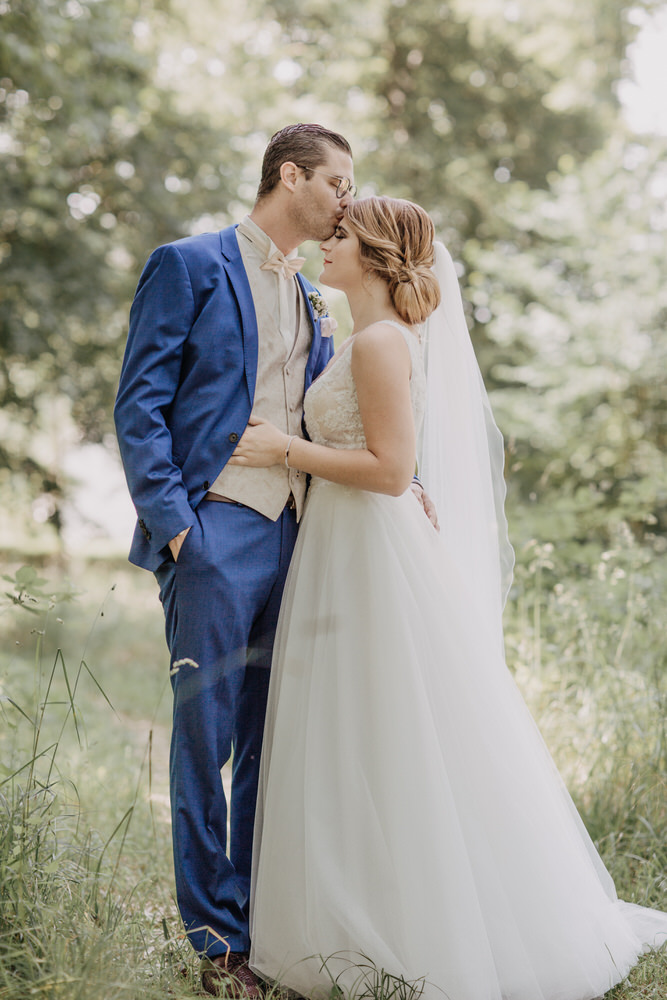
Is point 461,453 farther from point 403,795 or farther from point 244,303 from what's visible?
point 403,795

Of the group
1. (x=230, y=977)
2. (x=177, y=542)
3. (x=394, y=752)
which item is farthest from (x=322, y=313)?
(x=230, y=977)

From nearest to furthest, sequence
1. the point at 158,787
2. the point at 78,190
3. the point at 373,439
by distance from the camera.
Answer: the point at 373,439
the point at 158,787
the point at 78,190

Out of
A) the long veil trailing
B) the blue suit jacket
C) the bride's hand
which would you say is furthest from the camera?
the long veil trailing

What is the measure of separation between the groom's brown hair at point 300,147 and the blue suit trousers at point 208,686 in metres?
1.04

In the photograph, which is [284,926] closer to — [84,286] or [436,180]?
[84,286]

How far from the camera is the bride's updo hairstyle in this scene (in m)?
2.55

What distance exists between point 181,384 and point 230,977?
5.19 ft

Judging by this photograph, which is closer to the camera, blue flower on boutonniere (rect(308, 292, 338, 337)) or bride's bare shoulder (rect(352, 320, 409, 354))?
bride's bare shoulder (rect(352, 320, 409, 354))

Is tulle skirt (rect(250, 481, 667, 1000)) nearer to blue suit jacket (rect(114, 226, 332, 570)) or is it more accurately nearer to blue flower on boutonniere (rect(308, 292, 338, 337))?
blue suit jacket (rect(114, 226, 332, 570))

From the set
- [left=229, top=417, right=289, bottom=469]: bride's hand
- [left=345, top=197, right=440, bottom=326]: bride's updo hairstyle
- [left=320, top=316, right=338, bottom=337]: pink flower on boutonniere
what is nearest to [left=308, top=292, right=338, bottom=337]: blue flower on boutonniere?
[left=320, top=316, right=338, bottom=337]: pink flower on boutonniere

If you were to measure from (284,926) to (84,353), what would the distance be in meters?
7.32

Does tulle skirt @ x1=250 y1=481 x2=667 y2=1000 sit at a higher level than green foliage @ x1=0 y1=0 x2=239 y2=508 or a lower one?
lower

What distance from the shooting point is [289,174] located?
260cm

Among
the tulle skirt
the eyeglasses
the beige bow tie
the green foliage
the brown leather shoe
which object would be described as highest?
the green foliage
